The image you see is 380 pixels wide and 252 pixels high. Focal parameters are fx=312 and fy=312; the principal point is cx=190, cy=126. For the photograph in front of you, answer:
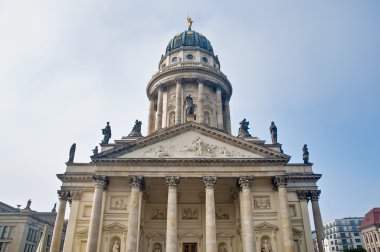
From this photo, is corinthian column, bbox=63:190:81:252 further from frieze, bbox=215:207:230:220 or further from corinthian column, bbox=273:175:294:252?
corinthian column, bbox=273:175:294:252

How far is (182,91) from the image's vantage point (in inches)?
1650

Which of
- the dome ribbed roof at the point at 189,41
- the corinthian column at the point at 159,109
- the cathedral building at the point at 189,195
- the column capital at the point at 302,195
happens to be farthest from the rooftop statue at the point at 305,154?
the dome ribbed roof at the point at 189,41

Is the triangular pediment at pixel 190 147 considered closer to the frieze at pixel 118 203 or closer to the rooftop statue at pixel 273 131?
the frieze at pixel 118 203

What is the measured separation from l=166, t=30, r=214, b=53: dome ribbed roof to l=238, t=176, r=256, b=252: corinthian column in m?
27.7

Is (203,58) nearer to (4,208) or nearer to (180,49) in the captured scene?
(180,49)

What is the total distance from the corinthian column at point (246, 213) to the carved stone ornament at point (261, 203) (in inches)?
67.9

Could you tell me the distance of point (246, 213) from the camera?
2466 centimetres

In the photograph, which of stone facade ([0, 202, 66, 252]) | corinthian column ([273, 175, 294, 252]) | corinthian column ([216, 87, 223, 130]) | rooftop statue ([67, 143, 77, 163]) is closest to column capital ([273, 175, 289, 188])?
corinthian column ([273, 175, 294, 252])

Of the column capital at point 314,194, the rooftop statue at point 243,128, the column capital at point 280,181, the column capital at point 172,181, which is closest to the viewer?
the column capital at point 172,181

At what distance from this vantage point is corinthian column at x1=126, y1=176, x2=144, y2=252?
23.5 meters

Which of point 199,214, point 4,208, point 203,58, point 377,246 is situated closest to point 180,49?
point 203,58

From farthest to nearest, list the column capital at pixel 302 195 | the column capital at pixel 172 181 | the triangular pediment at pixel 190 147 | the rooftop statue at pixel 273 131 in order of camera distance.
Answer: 1. the rooftop statue at pixel 273 131
2. the column capital at pixel 302 195
3. the triangular pediment at pixel 190 147
4. the column capital at pixel 172 181

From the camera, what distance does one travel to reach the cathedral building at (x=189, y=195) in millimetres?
24984

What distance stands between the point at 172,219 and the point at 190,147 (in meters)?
6.36
